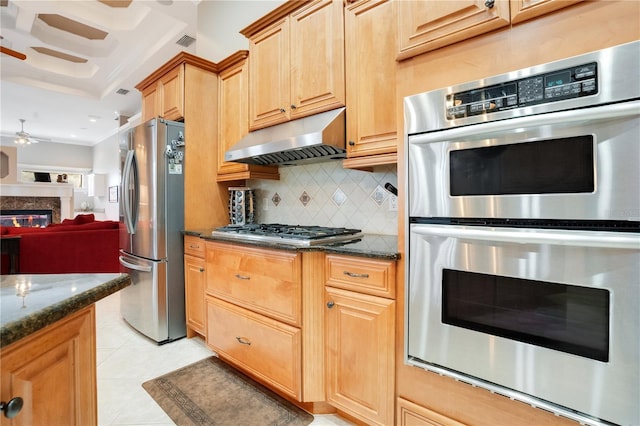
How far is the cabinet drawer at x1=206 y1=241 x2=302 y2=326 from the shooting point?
163cm

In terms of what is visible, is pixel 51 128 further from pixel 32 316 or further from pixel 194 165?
pixel 32 316

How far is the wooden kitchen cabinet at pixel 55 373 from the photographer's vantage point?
22.7 inches

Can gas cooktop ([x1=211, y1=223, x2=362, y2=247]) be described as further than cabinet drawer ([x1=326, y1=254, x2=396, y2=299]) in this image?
Yes

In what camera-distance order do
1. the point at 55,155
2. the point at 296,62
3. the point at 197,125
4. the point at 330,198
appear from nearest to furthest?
the point at 296,62 → the point at 330,198 → the point at 197,125 → the point at 55,155

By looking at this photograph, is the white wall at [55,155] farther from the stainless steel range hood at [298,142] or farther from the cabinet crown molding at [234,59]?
the stainless steel range hood at [298,142]

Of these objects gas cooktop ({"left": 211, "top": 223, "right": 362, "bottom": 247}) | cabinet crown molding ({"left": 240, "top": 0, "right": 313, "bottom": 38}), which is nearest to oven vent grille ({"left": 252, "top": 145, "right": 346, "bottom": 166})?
gas cooktop ({"left": 211, "top": 223, "right": 362, "bottom": 247})

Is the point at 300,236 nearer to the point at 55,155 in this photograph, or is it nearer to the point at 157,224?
the point at 157,224

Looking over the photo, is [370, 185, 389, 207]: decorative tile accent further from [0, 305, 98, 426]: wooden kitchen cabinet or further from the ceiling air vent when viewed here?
the ceiling air vent

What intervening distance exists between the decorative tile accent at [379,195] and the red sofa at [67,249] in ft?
12.9

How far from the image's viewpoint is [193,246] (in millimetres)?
2521

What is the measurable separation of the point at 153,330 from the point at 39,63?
470 centimetres

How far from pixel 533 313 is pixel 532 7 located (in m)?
1.03

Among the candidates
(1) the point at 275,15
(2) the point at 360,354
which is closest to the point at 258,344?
(2) the point at 360,354

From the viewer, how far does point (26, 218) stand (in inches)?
297
